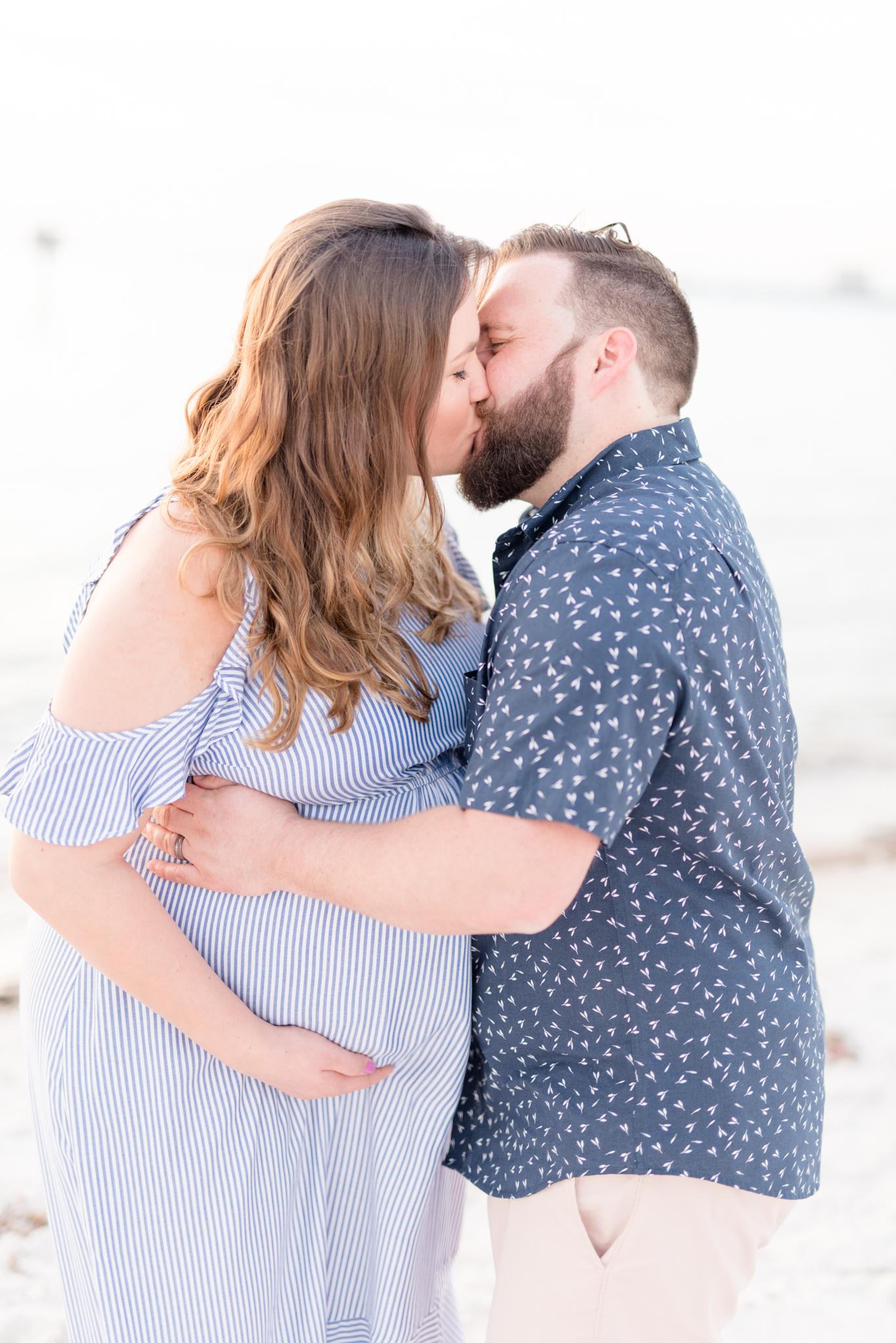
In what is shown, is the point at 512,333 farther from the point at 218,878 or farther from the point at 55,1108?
the point at 55,1108

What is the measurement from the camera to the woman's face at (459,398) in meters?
1.91

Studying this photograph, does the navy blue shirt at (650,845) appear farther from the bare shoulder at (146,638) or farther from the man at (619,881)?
the bare shoulder at (146,638)

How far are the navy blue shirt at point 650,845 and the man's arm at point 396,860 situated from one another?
6 centimetres

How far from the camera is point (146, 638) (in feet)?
5.25

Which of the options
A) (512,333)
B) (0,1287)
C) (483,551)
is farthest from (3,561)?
(512,333)

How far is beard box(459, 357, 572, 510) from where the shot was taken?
1.97 metres

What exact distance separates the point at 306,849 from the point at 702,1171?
0.79 meters

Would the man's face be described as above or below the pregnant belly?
above

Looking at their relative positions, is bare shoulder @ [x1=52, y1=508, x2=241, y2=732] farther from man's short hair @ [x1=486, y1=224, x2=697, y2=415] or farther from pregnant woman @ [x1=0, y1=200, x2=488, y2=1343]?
man's short hair @ [x1=486, y1=224, x2=697, y2=415]

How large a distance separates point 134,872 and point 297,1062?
0.42 m

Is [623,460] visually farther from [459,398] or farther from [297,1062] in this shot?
[297,1062]

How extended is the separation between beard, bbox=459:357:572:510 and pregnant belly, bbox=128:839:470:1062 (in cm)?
89

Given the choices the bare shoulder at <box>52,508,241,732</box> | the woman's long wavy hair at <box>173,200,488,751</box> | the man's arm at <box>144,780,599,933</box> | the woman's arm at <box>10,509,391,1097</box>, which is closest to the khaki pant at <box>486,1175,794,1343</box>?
the woman's arm at <box>10,509,391,1097</box>

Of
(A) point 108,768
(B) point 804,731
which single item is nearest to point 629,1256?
(A) point 108,768
